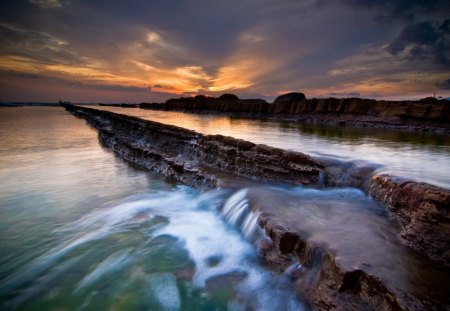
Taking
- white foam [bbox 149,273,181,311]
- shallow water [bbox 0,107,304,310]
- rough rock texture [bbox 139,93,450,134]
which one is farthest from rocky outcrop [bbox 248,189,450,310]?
rough rock texture [bbox 139,93,450,134]

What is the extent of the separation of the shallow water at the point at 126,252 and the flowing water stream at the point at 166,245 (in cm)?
2

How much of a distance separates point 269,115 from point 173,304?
4077cm

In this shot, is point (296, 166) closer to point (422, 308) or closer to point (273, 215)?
point (273, 215)

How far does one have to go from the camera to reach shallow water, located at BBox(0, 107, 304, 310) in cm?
331

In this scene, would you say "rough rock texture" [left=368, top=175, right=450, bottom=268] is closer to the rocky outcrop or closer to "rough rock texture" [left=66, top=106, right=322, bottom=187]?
the rocky outcrop

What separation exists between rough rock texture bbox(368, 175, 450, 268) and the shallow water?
6.30 feet

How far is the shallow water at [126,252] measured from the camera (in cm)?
331

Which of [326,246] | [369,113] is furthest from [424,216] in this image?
[369,113]

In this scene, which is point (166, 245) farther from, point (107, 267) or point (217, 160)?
point (217, 160)

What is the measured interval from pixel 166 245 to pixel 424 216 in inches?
165

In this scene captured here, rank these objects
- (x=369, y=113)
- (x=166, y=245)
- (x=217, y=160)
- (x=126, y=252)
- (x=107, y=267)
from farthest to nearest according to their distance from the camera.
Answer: (x=369, y=113) < (x=217, y=160) < (x=166, y=245) < (x=126, y=252) < (x=107, y=267)

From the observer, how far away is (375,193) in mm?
5418

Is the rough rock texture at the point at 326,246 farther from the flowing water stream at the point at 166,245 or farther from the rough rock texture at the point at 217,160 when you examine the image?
the flowing water stream at the point at 166,245

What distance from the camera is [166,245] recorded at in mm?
4621
